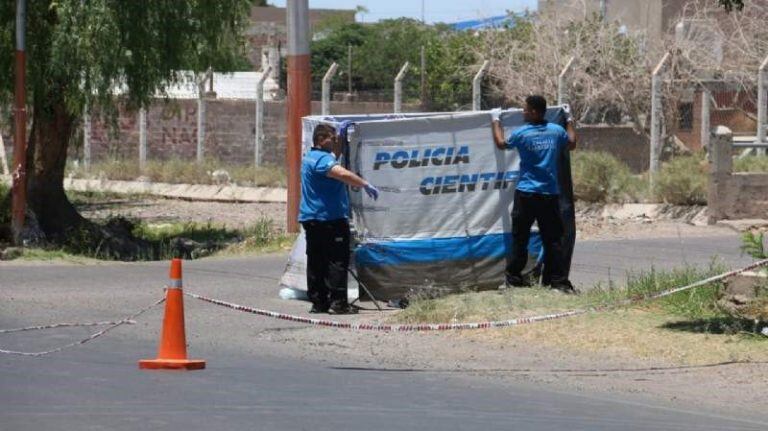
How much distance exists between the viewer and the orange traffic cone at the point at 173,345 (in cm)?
1001

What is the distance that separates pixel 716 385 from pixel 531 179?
12.4ft

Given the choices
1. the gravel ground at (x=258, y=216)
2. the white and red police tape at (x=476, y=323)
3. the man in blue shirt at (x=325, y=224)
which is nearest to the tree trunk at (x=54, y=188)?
the gravel ground at (x=258, y=216)

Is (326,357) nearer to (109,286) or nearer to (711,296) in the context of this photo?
(711,296)

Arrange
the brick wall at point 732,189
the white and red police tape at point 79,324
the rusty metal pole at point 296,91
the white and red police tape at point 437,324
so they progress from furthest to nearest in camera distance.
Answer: the brick wall at point 732,189 < the rusty metal pole at point 296,91 < the white and red police tape at point 437,324 < the white and red police tape at point 79,324

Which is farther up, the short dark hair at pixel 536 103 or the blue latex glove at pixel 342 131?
the short dark hair at pixel 536 103

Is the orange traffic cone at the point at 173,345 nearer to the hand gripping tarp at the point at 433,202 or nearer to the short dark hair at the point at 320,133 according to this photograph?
the short dark hair at the point at 320,133

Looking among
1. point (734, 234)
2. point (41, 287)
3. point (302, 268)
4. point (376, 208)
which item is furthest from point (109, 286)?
point (734, 234)

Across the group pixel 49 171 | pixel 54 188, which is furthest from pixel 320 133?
pixel 49 171

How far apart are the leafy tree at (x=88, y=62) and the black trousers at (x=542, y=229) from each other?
8137 millimetres

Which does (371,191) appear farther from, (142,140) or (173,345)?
(142,140)

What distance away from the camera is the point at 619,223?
73.6 ft

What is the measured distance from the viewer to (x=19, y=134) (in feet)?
61.2

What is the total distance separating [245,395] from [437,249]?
4.88 metres

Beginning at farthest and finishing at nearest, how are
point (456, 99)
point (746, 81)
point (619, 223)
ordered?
point (456, 99), point (746, 81), point (619, 223)
